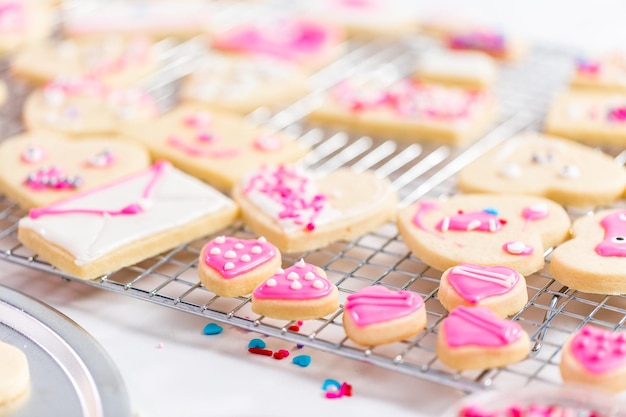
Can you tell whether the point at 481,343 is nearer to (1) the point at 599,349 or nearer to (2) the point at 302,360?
(1) the point at 599,349

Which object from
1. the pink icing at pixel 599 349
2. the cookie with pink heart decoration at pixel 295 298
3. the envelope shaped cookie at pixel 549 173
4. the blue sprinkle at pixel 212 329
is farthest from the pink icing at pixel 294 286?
the envelope shaped cookie at pixel 549 173

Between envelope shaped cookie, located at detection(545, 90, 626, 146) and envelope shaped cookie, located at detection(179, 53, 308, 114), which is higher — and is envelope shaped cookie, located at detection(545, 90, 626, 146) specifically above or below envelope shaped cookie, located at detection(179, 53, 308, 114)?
below

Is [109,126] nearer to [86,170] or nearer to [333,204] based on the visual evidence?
[86,170]

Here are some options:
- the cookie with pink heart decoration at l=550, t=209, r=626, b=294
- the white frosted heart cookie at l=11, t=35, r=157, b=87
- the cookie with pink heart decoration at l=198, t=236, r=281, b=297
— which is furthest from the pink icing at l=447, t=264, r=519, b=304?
the white frosted heart cookie at l=11, t=35, r=157, b=87

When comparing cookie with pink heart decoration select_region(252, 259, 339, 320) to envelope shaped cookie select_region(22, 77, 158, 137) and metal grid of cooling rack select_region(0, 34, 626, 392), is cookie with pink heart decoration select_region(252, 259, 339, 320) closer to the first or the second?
metal grid of cooling rack select_region(0, 34, 626, 392)

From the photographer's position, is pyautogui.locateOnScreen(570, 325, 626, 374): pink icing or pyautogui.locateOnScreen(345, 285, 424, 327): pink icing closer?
pyautogui.locateOnScreen(570, 325, 626, 374): pink icing

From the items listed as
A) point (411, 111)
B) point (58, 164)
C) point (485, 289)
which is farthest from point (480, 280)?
point (58, 164)
